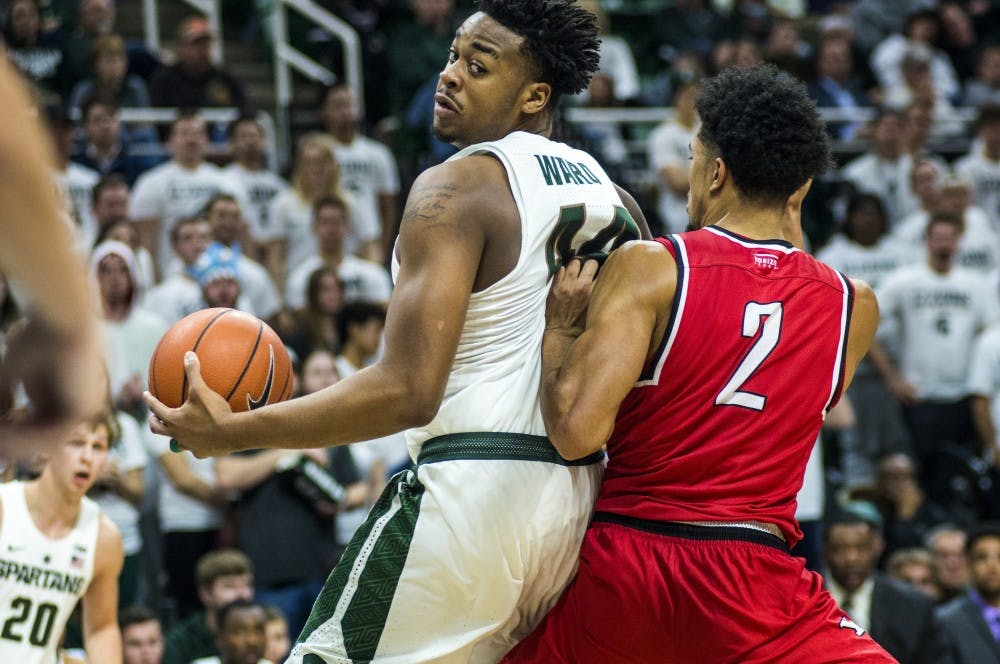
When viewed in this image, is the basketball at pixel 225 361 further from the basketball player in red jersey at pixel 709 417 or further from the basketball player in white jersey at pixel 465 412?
the basketball player in red jersey at pixel 709 417

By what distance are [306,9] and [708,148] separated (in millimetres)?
8942

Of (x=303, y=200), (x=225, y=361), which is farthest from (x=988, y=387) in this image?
(x=225, y=361)

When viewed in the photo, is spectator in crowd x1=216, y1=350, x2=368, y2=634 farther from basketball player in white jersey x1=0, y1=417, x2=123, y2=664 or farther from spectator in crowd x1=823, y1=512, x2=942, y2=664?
spectator in crowd x1=823, y1=512, x2=942, y2=664

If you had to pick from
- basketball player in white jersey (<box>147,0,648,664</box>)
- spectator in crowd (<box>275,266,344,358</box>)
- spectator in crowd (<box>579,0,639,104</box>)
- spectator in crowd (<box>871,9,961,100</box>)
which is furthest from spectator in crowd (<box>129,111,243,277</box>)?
spectator in crowd (<box>871,9,961,100</box>)

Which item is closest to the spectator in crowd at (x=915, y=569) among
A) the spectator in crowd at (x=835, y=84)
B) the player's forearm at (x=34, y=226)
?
the spectator in crowd at (x=835, y=84)

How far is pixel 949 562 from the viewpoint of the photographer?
903 centimetres

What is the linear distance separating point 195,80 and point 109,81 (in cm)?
71

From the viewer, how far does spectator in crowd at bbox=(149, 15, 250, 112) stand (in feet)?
36.6

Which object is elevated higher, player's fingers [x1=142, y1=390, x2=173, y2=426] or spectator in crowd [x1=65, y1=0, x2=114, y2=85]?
player's fingers [x1=142, y1=390, x2=173, y2=426]

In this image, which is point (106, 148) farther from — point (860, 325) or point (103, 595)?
point (860, 325)

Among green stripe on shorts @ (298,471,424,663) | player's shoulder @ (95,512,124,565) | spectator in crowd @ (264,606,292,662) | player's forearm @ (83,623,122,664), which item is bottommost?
spectator in crowd @ (264,606,292,662)

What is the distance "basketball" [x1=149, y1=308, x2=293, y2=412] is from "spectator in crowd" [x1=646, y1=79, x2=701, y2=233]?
7491mm

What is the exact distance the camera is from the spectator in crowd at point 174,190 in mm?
9938

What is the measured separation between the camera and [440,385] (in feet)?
11.6
